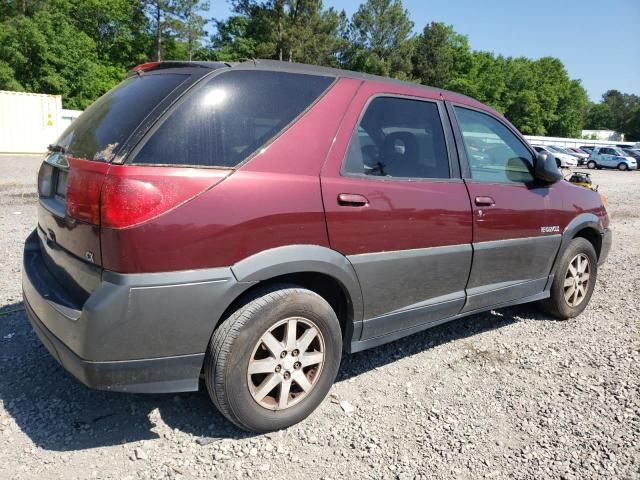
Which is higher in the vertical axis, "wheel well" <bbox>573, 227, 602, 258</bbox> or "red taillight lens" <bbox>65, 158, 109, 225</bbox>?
"red taillight lens" <bbox>65, 158, 109, 225</bbox>

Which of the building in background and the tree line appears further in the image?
the tree line

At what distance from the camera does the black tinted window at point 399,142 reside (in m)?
2.88

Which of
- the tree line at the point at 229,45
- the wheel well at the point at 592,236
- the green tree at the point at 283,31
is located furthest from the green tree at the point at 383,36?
the wheel well at the point at 592,236

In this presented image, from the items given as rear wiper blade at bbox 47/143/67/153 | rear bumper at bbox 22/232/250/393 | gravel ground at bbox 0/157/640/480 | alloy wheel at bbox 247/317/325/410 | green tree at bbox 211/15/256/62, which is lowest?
gravel ground at bbox 0/157/640/480

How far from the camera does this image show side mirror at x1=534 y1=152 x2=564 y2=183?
3.85 metres

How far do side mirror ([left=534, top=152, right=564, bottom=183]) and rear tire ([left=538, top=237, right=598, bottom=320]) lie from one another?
0.73m

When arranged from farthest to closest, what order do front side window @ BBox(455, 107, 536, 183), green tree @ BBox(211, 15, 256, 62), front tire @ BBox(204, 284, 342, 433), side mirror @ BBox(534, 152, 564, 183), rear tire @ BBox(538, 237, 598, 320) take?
green tree @ BBox(211, 15, 256, 62), rear tire @ BBox(538, 237, 598, 320), side mirror @ BBox(534, 152, 564, 183), front side window @ BBox(455, 107, 536, 183), front tire @ BBox(204, 284, 342, 433)

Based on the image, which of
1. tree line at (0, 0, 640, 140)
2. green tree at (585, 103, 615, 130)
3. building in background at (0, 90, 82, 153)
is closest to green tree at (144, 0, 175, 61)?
tree line at (0, 0, 640, 140)

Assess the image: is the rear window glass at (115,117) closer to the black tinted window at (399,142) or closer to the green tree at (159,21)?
the black tinted window at (399,142)

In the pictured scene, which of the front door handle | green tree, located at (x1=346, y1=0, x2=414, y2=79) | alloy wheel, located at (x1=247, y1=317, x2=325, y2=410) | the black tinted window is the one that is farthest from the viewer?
green tree, located at (x1=346, y1=0, x2=414, y2=79)

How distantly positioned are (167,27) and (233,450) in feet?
166

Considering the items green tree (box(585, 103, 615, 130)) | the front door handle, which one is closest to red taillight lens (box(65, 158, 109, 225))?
the front door handle

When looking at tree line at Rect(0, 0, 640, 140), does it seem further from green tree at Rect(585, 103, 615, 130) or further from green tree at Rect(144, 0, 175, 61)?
green tree at Rect(585, 103, 615, 130)

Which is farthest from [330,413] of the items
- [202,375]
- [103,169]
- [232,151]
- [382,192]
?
[103,169]
